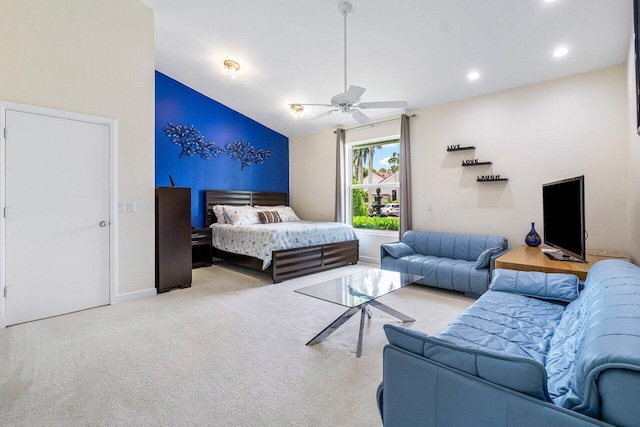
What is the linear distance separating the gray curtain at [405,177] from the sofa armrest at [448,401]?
13.1 ft

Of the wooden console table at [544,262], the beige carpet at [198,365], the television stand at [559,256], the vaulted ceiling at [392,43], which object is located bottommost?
the beige carpet at [198,365]

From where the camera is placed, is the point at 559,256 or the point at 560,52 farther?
the point at 560,52

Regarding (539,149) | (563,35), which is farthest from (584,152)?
(563,35)

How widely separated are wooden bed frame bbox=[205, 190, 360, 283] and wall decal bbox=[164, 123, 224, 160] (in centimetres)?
78

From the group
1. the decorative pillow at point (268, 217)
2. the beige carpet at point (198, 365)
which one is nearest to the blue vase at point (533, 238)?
the beige carpet at point (198, 365)

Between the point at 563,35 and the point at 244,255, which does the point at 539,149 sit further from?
the point at 244,255

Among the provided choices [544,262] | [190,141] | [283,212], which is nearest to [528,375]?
[544,262]

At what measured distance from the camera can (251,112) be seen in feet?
20.8

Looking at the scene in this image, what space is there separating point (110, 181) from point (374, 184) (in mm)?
4241

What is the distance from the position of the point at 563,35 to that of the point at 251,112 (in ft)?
16.7

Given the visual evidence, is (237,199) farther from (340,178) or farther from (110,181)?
(110,181)

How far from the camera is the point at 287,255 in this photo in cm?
462

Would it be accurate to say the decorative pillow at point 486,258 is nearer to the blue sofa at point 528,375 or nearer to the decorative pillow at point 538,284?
the decorative pillow at point 538,284

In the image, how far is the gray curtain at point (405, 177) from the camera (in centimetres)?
511
